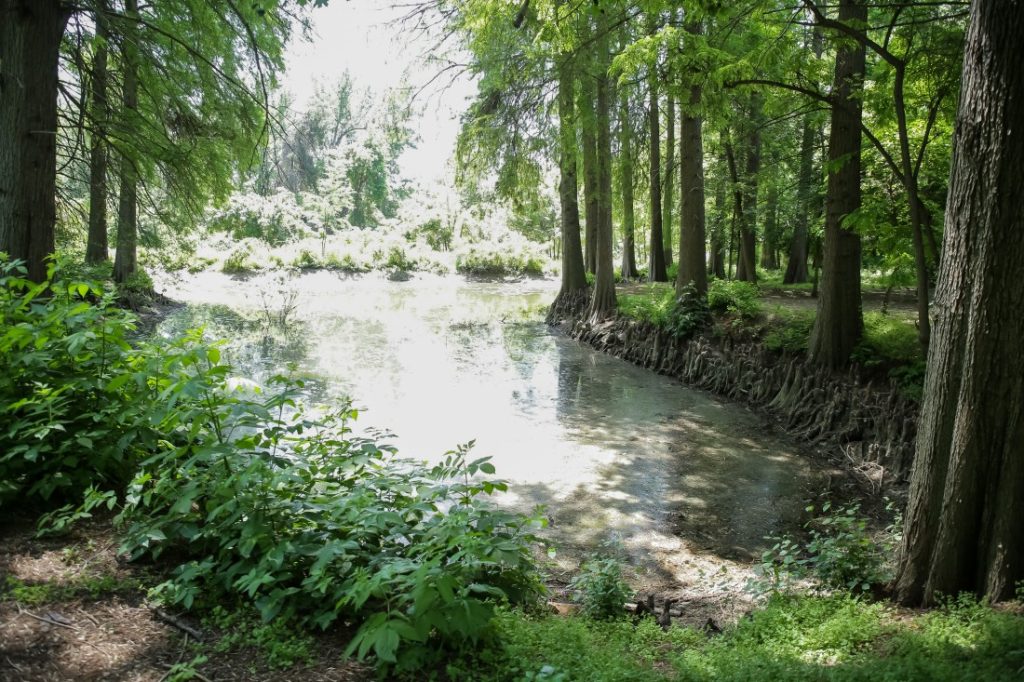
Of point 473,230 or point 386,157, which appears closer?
point 473,230

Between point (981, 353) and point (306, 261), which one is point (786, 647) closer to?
point (981, 353)

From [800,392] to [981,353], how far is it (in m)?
5.84

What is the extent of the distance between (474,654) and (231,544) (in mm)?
1158

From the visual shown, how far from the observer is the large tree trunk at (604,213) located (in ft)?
47.6

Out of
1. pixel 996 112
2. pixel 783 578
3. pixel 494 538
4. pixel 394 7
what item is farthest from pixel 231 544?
pixel 394 7

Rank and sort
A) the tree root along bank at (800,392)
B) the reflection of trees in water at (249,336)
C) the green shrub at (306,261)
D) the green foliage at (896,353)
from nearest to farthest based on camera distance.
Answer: the tree root along bank at (800,392)
the green foliage at (896,353)
the reflection of trees in water at (249,336)
the green shrub at (306,261)

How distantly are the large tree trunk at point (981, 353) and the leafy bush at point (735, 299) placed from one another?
8.71m

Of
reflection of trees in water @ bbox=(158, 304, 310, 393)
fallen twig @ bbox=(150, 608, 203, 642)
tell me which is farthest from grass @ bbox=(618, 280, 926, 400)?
fallen twig @ bbox=(150, 608, 203, 642)

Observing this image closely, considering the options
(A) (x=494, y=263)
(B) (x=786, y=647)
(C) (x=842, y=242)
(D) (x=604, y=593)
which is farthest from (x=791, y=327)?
(A) (x=494, y=263)

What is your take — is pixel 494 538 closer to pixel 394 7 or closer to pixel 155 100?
pixel 155 100

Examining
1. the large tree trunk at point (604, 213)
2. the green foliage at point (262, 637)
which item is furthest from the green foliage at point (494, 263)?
the green foliage at point (262, 637)

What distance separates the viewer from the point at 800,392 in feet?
30.0

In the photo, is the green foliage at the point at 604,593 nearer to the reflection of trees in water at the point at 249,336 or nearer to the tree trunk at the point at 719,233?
the reflection of trees in water at the point at 249,336

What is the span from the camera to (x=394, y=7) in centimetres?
1180
